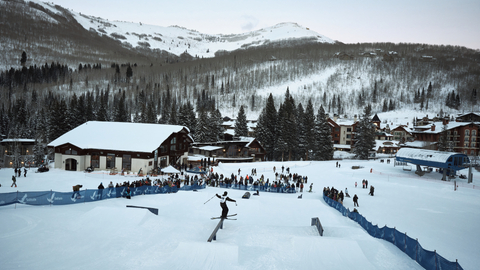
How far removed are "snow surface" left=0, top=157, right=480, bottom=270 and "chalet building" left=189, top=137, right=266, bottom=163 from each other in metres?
30.9

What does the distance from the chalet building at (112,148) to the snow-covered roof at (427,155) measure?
110 ft

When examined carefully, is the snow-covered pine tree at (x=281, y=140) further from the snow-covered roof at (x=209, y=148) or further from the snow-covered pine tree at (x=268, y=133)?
the snow-covered roof at (x=209, y=148)

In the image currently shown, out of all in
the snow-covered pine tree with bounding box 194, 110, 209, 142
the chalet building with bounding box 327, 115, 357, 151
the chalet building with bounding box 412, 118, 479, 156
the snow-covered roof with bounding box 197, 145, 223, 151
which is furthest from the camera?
the chalet building with bounding box 327, 115, 357, 151

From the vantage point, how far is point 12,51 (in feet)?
651

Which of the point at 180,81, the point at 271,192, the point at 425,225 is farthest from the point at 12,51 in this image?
the point at 425,225

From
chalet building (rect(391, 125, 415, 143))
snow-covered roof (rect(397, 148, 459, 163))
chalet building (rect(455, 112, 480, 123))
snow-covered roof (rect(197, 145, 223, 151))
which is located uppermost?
chalet building (rect(455, 112, 480, 123))

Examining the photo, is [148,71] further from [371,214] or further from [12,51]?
[371,214]

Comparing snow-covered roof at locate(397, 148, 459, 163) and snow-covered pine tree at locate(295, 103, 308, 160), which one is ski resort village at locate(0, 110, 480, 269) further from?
Answer: snow-covered pine tree at locate(295, 103, 308, 160)

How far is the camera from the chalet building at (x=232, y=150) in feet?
167

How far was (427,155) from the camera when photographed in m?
33.9

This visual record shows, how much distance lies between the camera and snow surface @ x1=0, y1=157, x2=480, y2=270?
323 inches

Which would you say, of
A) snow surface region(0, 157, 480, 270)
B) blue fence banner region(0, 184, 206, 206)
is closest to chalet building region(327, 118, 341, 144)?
snow surface region(0, 157, 480, 270)

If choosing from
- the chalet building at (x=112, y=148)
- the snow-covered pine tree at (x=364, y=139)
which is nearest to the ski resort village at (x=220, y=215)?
the chalet building at (x=112, y=148)

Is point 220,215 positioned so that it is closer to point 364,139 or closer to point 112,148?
point 112,148
